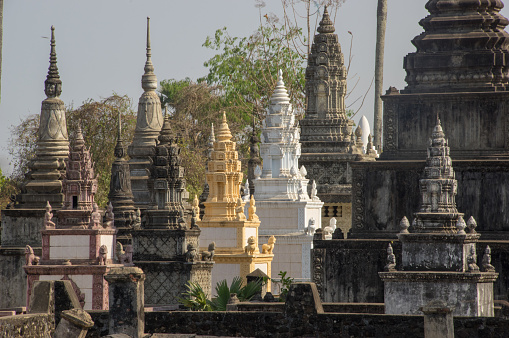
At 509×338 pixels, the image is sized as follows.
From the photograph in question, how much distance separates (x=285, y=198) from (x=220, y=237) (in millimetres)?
5580

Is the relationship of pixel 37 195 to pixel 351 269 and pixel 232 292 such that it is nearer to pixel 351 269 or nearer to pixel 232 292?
pixel 232 292

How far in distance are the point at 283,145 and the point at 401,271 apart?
73.1 feet

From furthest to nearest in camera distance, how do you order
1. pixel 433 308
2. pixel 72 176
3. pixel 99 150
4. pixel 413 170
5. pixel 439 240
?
pixel 99 150 → pixel 72 176 → pixel 413 170 → pixel 439 240 → pixel 433 308

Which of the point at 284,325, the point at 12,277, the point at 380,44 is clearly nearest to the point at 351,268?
the point at 284,325

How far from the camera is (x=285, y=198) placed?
47.4 meters

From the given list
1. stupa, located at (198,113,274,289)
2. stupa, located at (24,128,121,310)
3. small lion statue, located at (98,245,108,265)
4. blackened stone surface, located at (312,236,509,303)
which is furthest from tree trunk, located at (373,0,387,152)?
blackened stone surface, located at (312,236,509,303)

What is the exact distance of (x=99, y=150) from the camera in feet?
224

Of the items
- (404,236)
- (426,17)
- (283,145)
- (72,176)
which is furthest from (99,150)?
(404,236)

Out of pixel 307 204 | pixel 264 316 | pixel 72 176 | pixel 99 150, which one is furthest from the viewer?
pixel 99 150

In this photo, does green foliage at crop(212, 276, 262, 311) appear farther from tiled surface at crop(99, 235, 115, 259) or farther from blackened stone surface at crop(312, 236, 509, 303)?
tiled surface at crop(99, 235, 115, 259)

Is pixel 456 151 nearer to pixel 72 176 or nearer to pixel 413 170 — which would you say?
pixel 413 170

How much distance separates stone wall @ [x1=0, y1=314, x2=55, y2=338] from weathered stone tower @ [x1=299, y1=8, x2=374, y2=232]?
3068 centimetres

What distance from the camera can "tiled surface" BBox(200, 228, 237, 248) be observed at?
42.2 metres

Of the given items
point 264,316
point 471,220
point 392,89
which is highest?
point 392,89
